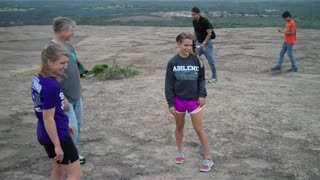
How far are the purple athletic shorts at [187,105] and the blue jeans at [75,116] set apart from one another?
112 cm

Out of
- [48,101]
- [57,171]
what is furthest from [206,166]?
[48,101]

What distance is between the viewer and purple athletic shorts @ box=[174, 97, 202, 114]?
4387mm

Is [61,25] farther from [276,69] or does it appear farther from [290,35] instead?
[276,69]

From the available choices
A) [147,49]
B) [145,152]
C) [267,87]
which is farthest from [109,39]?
[145,152]

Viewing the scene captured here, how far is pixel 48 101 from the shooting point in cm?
293

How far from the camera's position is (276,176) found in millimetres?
4414

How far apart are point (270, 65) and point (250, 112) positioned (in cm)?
531

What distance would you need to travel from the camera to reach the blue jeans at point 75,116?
13.0 ft

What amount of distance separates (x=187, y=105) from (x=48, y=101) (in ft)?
6.20

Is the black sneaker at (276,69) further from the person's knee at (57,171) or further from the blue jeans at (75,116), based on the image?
the person's knee at (57,171)

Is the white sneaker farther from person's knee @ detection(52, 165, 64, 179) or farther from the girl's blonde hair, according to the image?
the girl's blonde hair

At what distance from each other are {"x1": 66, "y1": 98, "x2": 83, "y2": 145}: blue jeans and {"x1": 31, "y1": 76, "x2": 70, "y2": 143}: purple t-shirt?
2.65ft

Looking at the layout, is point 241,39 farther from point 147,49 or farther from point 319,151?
point 319,151

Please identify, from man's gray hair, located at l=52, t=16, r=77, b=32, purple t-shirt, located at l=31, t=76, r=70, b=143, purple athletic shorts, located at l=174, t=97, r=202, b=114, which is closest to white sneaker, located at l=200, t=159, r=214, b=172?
purple athletic shorts, located at l=174, t=97, r=202, b=114
